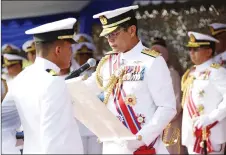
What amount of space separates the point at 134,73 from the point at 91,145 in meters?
2.15

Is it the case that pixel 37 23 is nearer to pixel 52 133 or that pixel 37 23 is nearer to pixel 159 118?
pixel 159 118

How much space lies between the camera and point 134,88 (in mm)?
5090

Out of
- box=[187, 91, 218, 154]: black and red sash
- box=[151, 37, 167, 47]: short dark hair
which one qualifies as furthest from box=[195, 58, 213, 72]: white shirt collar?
box=[151, 37, 167, 47]: short dark hair

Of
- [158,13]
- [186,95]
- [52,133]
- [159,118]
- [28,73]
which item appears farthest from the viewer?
[158,13]

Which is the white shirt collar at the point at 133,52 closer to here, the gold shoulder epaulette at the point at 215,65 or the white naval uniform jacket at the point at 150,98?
the white naval uniform jacket at the point at 150,98

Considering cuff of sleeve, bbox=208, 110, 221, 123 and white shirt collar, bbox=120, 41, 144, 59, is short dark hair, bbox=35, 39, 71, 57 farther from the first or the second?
cuff of sleeve, bbox=208, 110, 221, 123

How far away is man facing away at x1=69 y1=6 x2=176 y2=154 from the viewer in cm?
502

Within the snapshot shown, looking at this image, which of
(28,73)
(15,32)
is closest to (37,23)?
(15,32)

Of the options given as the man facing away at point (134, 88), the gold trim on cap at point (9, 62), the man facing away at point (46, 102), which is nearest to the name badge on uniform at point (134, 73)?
the man facing away at point (134, 88)

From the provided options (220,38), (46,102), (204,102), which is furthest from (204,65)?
(46,102)

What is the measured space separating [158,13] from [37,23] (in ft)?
5.58

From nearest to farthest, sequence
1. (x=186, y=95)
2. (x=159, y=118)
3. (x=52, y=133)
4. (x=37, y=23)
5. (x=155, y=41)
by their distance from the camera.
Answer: (x=52, y=133)
(x=159, y=118)
(x=186, y=95)
(x=155, y=41)
(x=37, y=23)

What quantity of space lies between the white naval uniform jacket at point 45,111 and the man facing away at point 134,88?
0.83 m

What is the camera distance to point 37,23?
936 centimetres
